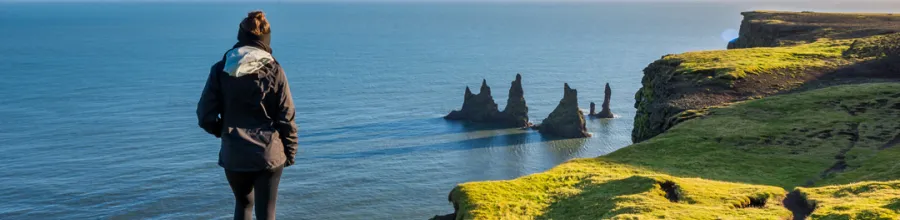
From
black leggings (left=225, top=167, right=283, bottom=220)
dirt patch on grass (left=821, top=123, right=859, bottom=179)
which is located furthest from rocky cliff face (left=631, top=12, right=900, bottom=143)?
black leggings (left=225, top=167, right=283, bottom=220)

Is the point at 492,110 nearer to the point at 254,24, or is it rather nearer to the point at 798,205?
the point at 798,205

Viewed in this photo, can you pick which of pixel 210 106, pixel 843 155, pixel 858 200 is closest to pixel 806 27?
pixel 843 155

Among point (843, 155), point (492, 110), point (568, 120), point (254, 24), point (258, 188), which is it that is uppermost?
point (254, 24)

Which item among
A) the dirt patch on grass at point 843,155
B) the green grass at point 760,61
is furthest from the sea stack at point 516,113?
the dirt patch on grass at point 843,155

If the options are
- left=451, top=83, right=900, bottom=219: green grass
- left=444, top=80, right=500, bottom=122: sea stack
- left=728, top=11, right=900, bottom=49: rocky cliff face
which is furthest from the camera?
left=444, top=80, right=500, bottom=122: sea stack

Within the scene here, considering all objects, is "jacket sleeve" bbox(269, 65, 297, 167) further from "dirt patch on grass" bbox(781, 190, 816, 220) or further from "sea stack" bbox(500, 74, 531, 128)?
"sea stack" bbox(500, 74, 531, 128)

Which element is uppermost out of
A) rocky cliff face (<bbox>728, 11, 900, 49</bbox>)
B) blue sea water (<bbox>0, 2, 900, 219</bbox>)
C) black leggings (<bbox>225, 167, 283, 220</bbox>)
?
rocky cliff face (<bbox>728, 11, 900, 49</bbox>)
